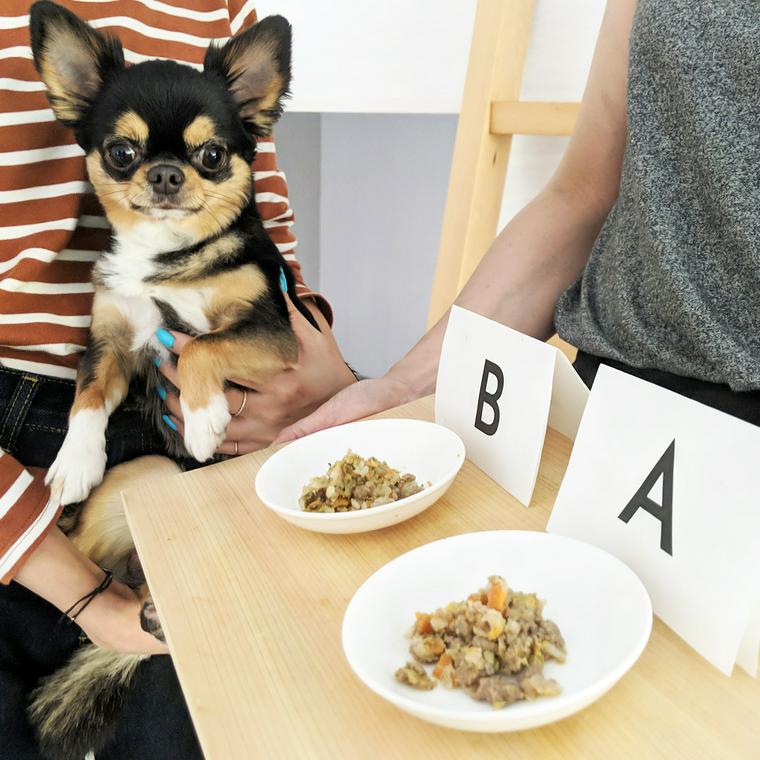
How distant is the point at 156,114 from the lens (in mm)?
788

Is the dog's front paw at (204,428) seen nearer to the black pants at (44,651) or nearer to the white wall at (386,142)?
the black pants at (44,651)

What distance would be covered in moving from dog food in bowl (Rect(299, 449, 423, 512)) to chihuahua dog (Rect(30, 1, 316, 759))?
0.34 meters

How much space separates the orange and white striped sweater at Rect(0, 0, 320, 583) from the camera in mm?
751

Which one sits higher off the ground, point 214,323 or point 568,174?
point 568,174

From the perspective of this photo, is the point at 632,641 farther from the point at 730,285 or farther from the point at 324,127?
the point at 324,127

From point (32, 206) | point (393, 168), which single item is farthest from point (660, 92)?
point (393, 168)

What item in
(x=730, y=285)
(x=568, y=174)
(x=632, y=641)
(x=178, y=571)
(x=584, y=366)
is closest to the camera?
(x=632, y=641)

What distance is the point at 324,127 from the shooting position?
210 cm

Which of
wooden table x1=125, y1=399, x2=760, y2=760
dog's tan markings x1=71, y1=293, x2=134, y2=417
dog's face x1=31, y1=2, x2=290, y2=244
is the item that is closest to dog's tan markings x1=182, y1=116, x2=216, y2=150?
dog's face x1=31, y1=2, x2=290, y2=244

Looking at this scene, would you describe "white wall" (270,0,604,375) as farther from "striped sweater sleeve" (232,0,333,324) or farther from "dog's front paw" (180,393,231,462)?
"dog's front paw" (180,393,231,462)

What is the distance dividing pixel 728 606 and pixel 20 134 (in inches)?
35.2

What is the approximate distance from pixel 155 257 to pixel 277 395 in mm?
259

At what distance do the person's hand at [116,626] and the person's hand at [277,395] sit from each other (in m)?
0.23

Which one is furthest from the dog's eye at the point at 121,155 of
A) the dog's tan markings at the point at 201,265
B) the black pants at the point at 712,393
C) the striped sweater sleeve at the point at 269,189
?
the black pants at the point at 712,393
